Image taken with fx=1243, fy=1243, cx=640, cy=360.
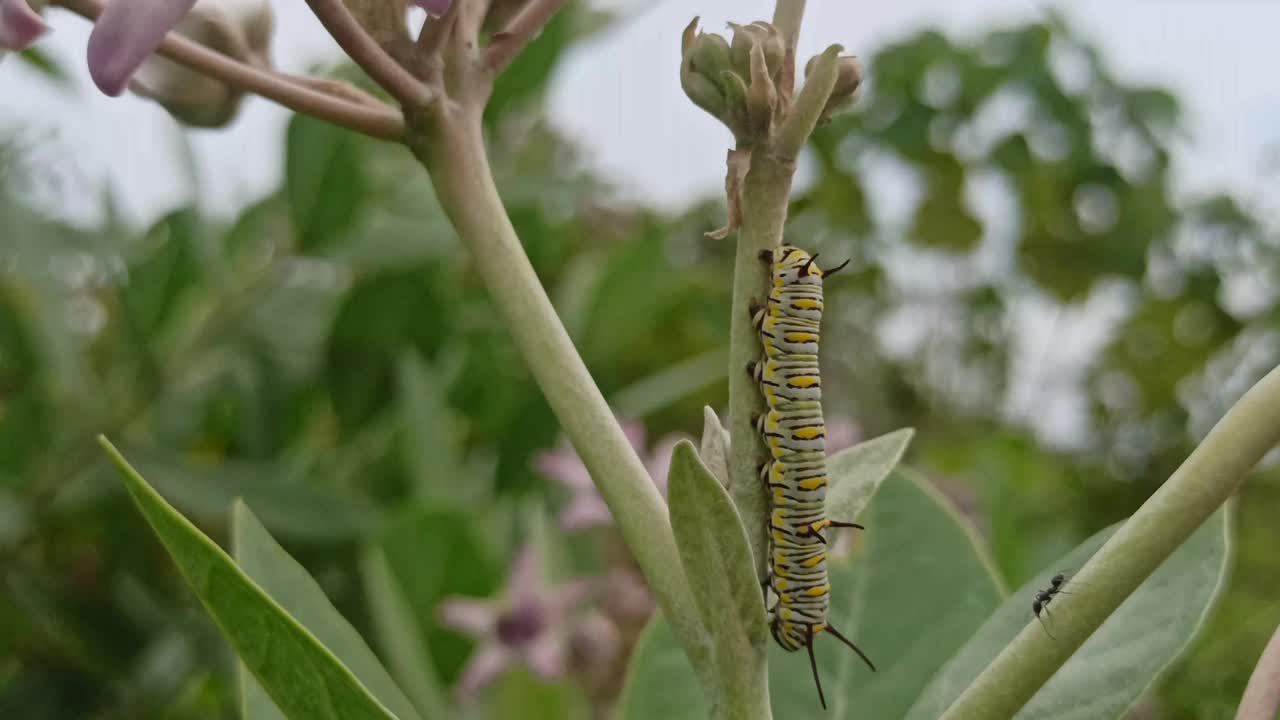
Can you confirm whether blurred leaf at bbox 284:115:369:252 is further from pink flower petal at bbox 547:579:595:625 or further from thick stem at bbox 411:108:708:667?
thick stem at bbox 411:108:708:667

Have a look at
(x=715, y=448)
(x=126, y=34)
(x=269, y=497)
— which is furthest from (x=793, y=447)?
(x=269, y=497)

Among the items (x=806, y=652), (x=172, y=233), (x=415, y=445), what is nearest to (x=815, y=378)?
(x=806, y=652)

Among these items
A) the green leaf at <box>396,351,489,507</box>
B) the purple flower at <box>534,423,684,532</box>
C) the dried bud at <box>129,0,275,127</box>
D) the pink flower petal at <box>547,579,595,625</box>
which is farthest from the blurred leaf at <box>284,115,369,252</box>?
the dried bud at <box>129,0,275,127</box>

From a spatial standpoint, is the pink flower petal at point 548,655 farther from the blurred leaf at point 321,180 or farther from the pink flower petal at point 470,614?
the blurred leaf at point 321,180

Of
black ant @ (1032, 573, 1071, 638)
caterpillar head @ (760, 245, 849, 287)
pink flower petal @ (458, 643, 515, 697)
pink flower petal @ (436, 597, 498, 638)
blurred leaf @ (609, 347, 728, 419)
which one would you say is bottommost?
pink flower petal @ (458, 643, 515, 697)

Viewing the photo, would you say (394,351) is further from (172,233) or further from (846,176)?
(846,176)

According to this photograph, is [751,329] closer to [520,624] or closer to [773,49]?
[773,49]

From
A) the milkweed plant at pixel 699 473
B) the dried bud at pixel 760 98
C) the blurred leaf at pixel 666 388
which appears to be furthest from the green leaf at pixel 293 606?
the blurred leaf at pixel 666 388
